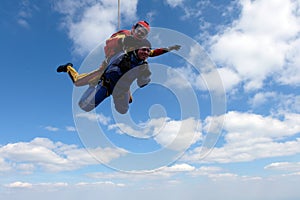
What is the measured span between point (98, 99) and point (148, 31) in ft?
9.48

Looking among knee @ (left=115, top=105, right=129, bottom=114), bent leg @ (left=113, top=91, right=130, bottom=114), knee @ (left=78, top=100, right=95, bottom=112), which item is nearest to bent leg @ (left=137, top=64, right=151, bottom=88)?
bent leg @ (left=113, top=91, right=130, bottom=114)

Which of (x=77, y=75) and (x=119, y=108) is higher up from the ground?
(x=77, y=75)

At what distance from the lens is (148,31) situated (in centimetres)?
954

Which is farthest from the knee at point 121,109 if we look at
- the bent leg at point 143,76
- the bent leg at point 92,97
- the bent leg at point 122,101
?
the bent leg at point 143,76

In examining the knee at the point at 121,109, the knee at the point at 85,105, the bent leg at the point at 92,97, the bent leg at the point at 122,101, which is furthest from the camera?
the knee at the point at 121,109

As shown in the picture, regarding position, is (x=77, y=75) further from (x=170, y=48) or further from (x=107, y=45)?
(x=170, y=48)

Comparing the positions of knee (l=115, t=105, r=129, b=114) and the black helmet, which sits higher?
the black helmet

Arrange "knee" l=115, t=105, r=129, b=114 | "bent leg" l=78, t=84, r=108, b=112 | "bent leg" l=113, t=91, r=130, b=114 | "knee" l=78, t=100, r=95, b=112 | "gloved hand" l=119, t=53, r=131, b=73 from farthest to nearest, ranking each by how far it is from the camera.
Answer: "knee" l=115, t=105, r=129, b=114 → "bent leg" l=113, t=91, r=130, b=114 → "knee" l=78, t=100, r=95, b=112 → "bent leg" l=78, t=84, r=108, b=112 → "gloved hand" l=119, t=53, r=131, b=73

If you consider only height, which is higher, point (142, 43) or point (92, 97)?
point (142, 43)

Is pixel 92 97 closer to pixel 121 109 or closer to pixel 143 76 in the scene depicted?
pixel 121 109

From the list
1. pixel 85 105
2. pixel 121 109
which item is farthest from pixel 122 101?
pixel 85 105

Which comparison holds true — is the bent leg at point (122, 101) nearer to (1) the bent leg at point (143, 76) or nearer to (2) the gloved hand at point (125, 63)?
(1) the bent leg at point (143, 76)

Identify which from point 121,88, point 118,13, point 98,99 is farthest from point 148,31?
point 98,99

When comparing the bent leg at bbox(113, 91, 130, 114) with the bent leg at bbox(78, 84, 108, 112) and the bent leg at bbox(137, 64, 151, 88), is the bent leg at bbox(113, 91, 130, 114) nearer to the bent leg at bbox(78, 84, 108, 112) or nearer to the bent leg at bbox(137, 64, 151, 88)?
the bent leg at bbox(78, 84, 108, 112)
